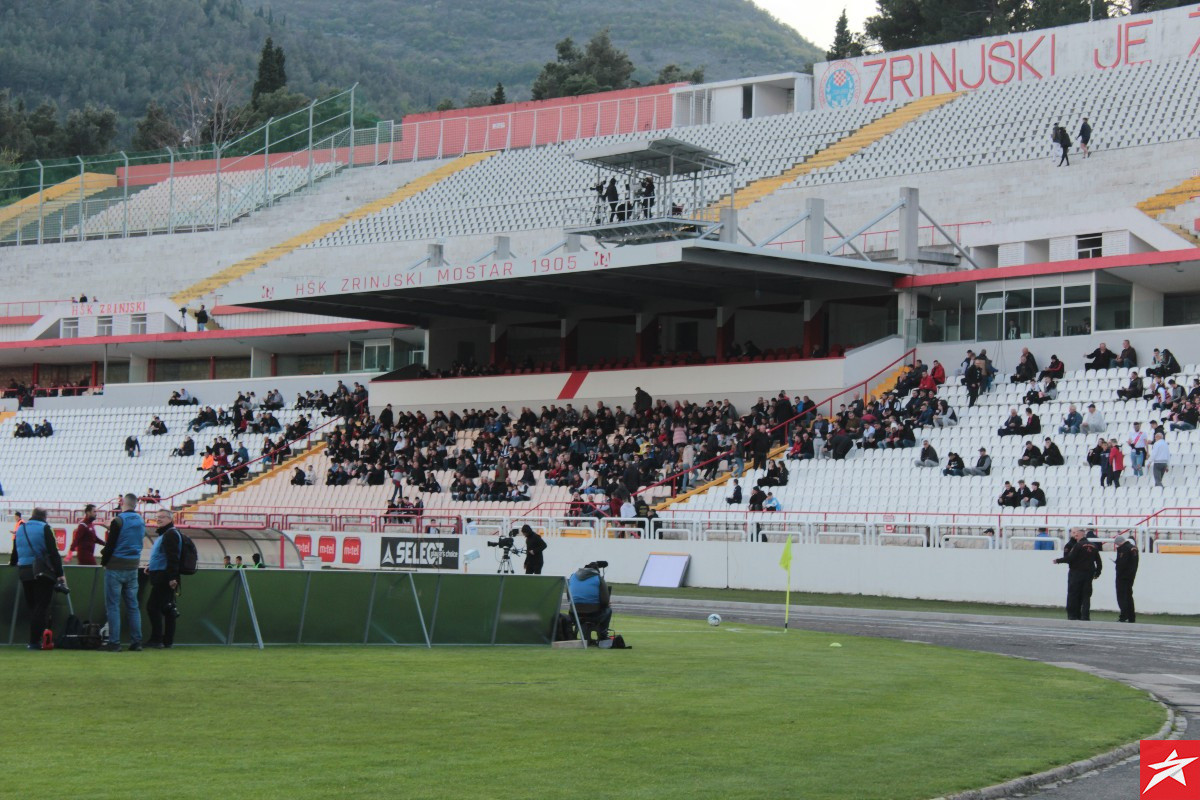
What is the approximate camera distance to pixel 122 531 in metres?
16.8

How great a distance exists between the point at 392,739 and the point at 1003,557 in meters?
21.7

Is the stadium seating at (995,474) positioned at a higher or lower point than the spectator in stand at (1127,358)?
lower

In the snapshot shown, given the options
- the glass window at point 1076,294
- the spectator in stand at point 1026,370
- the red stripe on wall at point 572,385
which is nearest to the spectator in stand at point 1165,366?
the spectator in stand at point 1026,370

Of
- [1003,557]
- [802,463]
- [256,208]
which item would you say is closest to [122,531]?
[1003,557]

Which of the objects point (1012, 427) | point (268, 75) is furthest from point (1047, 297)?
point (268, 75)

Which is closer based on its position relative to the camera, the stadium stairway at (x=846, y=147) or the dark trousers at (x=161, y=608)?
the dark trousers at (x=161, y=608)

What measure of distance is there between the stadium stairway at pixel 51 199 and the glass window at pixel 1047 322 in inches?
1957

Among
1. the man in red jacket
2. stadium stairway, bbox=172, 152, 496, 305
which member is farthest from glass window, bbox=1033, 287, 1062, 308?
stadium stairway, bbox=172, 152, 496, 305

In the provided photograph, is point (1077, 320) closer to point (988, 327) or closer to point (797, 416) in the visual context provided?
point (988, 327)

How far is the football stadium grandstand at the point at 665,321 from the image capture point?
36.8m

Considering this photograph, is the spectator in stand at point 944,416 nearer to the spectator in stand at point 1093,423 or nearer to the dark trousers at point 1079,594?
the spectator in stand at point 1093,423

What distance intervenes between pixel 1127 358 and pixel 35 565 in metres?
28.6

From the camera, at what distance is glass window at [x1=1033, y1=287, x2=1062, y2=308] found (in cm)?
4150

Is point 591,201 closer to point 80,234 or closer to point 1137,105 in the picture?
point 1137,105
